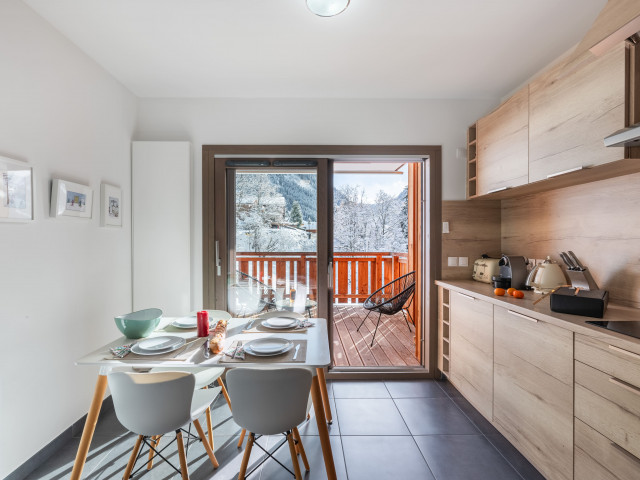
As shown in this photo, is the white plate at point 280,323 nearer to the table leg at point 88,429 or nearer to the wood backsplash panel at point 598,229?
the table leg at point 88,429

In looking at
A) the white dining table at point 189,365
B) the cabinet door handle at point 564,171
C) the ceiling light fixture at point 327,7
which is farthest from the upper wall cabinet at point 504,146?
the white dining table at point 189,365

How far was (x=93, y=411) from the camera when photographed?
5.09 feet

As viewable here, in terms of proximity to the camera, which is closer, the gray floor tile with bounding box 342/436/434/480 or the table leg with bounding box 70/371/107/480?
the table leg with bounding box 70/371/107/480

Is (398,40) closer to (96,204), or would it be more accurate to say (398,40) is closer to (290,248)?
(290,248)

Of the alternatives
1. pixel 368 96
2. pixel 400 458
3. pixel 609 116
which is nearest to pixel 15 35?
pixel 368 96

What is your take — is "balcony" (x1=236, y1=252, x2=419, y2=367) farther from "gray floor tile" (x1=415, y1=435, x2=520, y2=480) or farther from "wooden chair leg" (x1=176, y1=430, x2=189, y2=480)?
"wooden chair leg" (x1=176, y1=430, x2=189, y2=480)

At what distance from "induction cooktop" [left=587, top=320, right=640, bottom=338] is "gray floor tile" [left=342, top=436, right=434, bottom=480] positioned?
1.19 metres

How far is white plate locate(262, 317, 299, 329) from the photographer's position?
6.80ft

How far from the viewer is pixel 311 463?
6.15 feet

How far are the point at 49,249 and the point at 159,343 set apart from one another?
3.16ft

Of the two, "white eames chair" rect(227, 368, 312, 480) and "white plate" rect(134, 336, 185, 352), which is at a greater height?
"white plate" rect(134, 336, 185, 352)

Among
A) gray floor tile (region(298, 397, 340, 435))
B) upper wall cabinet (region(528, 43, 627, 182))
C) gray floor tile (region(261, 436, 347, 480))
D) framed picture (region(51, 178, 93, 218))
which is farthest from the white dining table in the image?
upper wall cabinet (region(528, 43, 627, 182))

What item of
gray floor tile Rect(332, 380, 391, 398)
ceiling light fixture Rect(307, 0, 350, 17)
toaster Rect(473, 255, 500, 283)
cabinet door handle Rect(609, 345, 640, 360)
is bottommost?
gray floor tile Rect(332, 380, 391, 398)

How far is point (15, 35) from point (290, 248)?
2.25 meters
